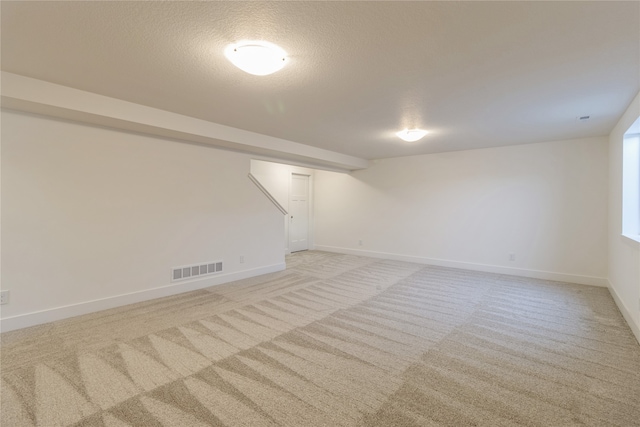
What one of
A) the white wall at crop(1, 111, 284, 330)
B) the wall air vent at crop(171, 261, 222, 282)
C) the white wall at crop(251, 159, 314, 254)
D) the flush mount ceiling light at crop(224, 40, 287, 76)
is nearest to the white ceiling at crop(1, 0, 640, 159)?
the flush mount ceiling light at crop(224, 40, 287, 76)

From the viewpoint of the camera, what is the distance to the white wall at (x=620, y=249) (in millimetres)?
2764

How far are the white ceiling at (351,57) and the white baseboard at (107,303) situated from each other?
2.31 m

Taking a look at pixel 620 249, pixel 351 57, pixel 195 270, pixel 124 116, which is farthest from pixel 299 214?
pixel 620 249

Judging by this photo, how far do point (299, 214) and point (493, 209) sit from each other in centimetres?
457

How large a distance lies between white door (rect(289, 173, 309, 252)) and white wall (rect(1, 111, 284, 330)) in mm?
2941

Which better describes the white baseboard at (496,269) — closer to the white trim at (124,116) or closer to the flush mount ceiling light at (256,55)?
the white trim at (124,116)

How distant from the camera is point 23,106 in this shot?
2631 millimetres

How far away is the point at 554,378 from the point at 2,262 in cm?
490

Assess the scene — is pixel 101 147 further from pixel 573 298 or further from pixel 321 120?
pixel 573 298

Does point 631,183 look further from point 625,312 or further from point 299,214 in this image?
point 299,214

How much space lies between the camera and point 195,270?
410cm

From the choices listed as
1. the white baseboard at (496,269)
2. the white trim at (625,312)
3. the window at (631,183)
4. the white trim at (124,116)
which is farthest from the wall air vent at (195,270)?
the window at (631,183)

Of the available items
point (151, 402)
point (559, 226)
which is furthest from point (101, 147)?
point (559, 226)

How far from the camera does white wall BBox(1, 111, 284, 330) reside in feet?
9.11
